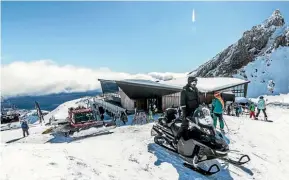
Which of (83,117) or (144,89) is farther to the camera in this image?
(144,89)

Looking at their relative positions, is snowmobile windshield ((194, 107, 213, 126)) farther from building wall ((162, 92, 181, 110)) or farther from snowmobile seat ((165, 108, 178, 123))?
building wall ((162, 92, 181, 110))

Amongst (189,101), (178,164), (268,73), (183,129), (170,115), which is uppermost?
(268,73)

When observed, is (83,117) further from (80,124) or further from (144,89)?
(144,89)

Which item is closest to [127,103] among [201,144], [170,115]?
[170,115]

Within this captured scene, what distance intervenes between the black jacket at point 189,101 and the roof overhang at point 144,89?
611 inches

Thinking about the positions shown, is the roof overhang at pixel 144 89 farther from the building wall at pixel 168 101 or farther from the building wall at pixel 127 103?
the building wall at pixel 127 103

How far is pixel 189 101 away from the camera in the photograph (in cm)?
836

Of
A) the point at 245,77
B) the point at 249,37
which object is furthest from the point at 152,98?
the point at 249,37

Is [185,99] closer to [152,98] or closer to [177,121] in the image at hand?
[177,121]

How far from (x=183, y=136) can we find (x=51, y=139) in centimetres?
1203

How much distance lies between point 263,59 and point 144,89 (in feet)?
191

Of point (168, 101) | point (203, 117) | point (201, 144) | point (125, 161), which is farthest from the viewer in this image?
point (168, 101)

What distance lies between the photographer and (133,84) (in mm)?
25719

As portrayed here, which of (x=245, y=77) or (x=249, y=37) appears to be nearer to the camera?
(x=245, y=77)
